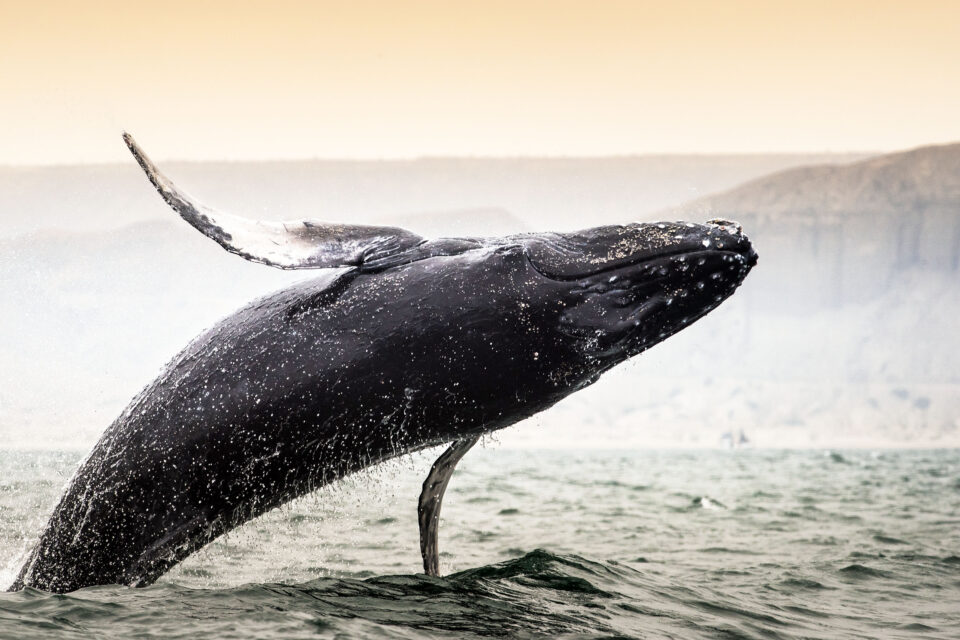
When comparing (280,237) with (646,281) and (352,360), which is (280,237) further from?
(646,281)

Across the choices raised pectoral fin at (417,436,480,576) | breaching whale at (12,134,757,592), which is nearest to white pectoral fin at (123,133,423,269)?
breaching whale at (12,134,757,592)

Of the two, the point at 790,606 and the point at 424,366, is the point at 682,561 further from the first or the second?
the point at 424,366

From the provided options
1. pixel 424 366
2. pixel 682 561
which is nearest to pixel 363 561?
pixel 682 561

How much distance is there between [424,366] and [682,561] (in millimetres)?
6268

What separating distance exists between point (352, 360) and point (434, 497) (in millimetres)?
1657

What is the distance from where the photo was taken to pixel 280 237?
20.3 ft

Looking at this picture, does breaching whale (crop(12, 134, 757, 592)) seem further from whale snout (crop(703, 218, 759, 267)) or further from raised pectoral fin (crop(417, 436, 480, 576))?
raised pectoral fin (crop(417, 436, 480, 576))

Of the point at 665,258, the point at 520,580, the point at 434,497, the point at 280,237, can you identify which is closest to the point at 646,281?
the point at 665,258

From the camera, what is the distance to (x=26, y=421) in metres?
19.1

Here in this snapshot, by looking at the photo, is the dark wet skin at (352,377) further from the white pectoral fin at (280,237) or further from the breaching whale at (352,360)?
the white pectoral fin at (280,237)

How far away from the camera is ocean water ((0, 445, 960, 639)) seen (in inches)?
251

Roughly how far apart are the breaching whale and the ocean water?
1.36ft

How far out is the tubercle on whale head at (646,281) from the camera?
6172 mm

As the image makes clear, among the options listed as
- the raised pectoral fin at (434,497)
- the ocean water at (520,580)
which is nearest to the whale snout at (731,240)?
the ocean water at (520,580)
